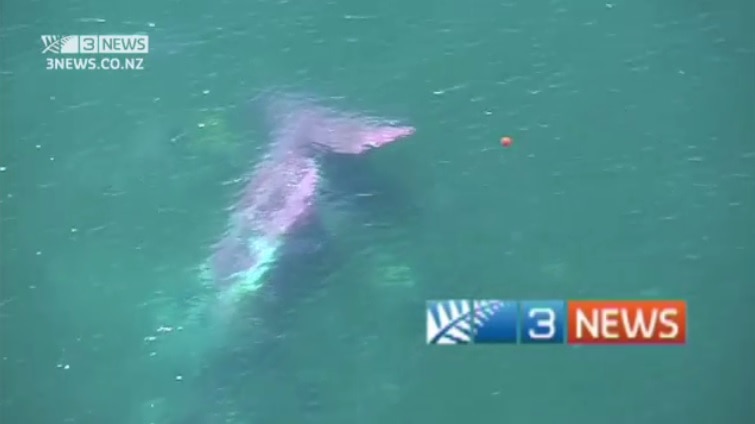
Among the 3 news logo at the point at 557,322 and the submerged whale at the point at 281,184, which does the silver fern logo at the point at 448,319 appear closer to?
the 3 news logo at the point at 557,322

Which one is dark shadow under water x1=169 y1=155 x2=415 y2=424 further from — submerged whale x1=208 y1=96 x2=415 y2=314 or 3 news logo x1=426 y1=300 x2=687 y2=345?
3 news logo x1=426 y1=300 x2=687 y2=345

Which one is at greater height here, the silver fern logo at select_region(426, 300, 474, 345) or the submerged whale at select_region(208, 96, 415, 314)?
the submerged whale at select_region(208, 96, 415, 314)

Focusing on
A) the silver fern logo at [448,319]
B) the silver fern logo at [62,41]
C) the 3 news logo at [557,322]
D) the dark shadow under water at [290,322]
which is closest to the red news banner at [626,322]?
the 3 news logo at [557,322]

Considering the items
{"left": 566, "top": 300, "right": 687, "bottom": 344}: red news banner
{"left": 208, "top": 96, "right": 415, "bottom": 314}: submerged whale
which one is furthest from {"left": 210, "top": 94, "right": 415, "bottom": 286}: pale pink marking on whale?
{"left": 566, "top": 300, "right": 687, "bottom": 344}: red news banner

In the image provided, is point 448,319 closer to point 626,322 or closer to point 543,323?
point 543,323

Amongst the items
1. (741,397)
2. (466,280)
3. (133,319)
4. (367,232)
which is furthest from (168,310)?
(741,397)

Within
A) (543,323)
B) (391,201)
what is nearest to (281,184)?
(391,201)

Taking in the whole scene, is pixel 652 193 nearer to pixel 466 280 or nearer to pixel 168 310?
pixel 466 280
